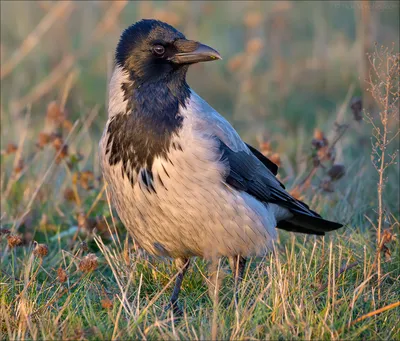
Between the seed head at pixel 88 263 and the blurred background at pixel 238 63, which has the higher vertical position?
the blurred background at pixel 238 63

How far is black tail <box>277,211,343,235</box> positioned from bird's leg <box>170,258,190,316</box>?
83cm

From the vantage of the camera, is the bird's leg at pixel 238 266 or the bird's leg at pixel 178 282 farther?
the bird's leg at pixel 238 266

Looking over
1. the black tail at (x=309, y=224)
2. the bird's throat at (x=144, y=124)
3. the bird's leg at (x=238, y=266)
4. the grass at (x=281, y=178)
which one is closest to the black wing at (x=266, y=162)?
the black tail at (x=309, y=224)

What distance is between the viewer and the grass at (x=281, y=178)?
3723 mm

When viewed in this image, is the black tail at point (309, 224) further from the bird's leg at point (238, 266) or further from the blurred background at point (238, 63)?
the blurred background at point (238, 63)

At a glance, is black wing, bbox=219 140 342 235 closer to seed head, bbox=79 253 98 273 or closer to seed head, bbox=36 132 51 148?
seed head, bbox=79 253 98 273

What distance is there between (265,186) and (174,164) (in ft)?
2.65

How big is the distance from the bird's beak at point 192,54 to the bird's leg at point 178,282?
1.19 metres

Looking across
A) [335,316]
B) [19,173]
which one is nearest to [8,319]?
[335,316]

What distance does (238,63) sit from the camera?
8.32m

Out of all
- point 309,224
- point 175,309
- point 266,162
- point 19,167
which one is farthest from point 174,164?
point 19,167

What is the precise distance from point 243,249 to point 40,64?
Result: 6343 mm

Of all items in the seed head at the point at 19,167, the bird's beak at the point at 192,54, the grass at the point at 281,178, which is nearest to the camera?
the grass at the point at 281,178

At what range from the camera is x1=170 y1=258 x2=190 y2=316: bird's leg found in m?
4.23
